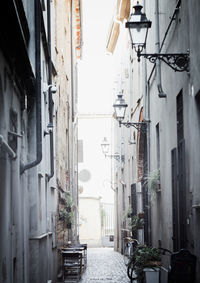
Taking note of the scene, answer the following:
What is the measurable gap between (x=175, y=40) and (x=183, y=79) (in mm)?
1346

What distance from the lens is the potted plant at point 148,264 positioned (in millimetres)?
12000

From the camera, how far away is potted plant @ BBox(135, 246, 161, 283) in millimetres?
12000

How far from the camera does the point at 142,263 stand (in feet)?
40.2

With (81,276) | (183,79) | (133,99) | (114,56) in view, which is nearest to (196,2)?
(183,79)

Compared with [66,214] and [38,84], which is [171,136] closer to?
[38,84]

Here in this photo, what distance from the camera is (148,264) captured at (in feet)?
40.0

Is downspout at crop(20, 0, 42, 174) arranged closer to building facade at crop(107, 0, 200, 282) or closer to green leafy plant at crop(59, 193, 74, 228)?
building facade at crop(107, 0, 200, 282)

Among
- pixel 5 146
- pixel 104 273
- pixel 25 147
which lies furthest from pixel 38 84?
pixel 104 273

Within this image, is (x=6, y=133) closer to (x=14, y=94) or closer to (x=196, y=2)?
(x=14, y=94)

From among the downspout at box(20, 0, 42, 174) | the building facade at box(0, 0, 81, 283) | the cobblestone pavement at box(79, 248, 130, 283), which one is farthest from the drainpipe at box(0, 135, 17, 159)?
the cobblestone pavement at box(79, 248, 130, 283)

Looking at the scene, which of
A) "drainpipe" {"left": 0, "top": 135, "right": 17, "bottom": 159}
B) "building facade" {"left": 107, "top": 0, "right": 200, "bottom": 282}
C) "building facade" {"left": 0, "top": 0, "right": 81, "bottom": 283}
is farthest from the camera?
"building facade" {"left": 107, "top": 0, "right": 200, "bottom": 282}

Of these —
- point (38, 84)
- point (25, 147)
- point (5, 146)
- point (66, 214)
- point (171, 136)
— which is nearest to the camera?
point (5, 146)

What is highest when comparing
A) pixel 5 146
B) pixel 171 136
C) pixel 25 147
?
pixel 171 136

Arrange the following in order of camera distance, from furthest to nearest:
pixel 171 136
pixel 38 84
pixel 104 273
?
pixel 104 273 → pixel 171 136 → pixel 38 84
